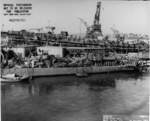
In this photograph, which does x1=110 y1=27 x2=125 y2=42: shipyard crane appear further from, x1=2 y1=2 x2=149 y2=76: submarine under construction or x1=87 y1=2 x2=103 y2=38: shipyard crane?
x1=87 y1=2 x2=103 y2=38: shipyard crane

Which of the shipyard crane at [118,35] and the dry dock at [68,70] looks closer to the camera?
the shipyard crane at [118,35]

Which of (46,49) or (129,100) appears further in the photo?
(46,49)

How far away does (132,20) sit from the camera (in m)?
2.38

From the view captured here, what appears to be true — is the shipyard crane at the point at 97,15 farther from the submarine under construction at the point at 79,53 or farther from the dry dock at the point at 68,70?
the dry dock at the point at 68,70

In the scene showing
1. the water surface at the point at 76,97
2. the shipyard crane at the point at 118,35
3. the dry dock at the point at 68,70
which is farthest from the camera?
the dry dock at the point at 68,70

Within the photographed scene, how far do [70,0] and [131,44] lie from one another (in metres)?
0.83

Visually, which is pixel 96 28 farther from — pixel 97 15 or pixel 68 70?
pixel 68 70

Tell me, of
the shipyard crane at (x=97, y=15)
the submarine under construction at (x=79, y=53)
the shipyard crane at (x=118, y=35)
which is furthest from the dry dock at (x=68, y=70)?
the shipyard crane at (x=97, y=15)

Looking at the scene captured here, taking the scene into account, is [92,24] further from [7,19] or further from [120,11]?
[7,19]

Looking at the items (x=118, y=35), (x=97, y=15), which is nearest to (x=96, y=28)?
(x=97, y=15)

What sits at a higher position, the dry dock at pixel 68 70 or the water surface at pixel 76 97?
the dry dock at pixel 68 70

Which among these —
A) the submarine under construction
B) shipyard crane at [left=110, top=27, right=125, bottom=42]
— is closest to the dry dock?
the submarine under construction

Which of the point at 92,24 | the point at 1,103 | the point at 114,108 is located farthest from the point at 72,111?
the point at 92,24

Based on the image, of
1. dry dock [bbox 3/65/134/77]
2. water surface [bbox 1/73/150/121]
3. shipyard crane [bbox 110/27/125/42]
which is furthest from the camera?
dry dock [bbox 3/65/134/77]
